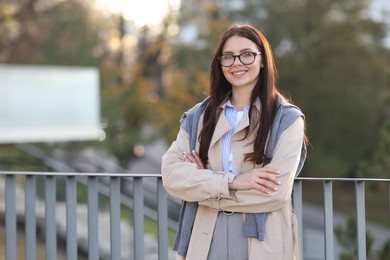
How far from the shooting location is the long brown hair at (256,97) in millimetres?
2926

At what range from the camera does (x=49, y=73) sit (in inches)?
685

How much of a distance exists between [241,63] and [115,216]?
123 centimetres

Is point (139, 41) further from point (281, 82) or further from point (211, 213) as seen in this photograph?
point (211, 213)

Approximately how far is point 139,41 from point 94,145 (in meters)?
8.18

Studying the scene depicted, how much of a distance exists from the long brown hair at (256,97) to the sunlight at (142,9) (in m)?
24.3

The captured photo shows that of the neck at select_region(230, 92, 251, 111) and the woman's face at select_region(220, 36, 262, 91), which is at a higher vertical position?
the woman's face at select_region(220, 36, 262, 91)

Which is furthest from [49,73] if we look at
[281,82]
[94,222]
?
[281,82]

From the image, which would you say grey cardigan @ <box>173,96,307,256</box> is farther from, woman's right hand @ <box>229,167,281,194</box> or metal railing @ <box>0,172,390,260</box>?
metal railing @ <box>0,172,390,260</box>

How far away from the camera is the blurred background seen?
2269 centimetres

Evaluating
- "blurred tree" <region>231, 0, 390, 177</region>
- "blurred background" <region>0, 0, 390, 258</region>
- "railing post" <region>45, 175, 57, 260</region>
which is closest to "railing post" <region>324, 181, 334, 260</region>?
"railing post" <region>45, 175, 57, 260</region>

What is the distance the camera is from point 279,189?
9.41ft

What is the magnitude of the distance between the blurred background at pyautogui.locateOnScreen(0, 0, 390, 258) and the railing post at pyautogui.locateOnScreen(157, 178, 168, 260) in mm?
15262

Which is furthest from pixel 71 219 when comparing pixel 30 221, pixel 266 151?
pixel 266 151

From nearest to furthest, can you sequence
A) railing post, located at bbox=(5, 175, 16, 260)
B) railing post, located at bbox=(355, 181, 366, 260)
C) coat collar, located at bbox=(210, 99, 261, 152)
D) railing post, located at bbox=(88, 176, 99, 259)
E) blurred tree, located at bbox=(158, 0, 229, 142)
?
coat collar, located at bbox=(210, 99, 261, 152)
railing post, located at bbox=(355, 181, 366, 260)
railing post, located at bbox=(88, 176, 99, 259)
railing post, located at bbox=(5, 175, 16, 260)
blurred tree, located at bbox=(158, 0, 229, 142)
